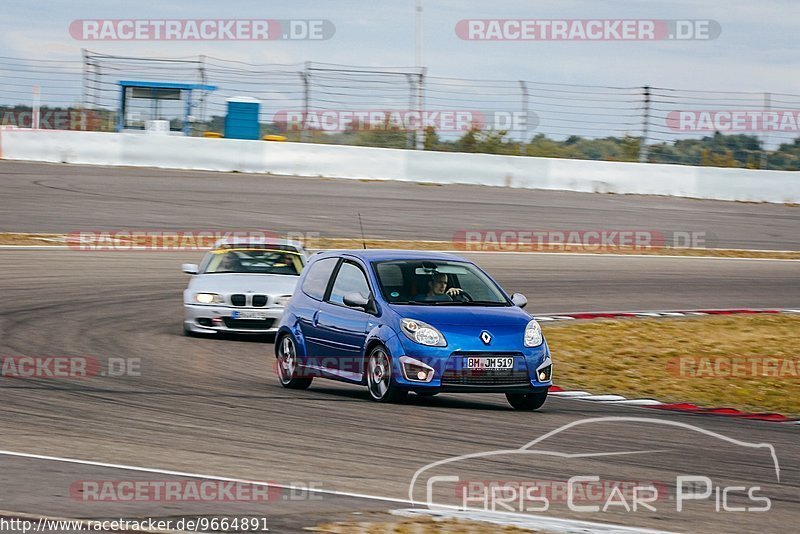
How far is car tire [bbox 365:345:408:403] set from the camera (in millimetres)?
9805

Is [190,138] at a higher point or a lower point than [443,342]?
higher

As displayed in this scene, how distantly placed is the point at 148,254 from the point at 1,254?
251 cm

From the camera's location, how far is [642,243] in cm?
2580

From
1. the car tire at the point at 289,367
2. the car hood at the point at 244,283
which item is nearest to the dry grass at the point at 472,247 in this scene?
the car hood at the point at 244,283

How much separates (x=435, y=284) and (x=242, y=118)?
25.2m

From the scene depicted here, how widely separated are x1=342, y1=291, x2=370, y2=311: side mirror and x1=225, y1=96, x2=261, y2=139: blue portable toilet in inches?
993

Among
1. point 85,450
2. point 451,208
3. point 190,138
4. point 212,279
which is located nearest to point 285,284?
point 212,279

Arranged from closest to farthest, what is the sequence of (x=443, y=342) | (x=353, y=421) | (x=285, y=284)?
(x=353, y=421) → (x=443, y=342) → (x=285, y=284)

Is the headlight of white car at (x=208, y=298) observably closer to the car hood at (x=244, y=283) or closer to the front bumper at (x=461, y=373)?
the car hood at (x=244, y=283)

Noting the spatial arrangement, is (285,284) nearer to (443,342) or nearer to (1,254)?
(443,342)

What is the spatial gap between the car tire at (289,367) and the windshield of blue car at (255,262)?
Result: 3.66 m

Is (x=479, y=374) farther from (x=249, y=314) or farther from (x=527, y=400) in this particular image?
(x=249, y=314)

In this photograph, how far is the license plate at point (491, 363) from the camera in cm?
959

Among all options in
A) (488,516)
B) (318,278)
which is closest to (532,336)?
(318,278)
